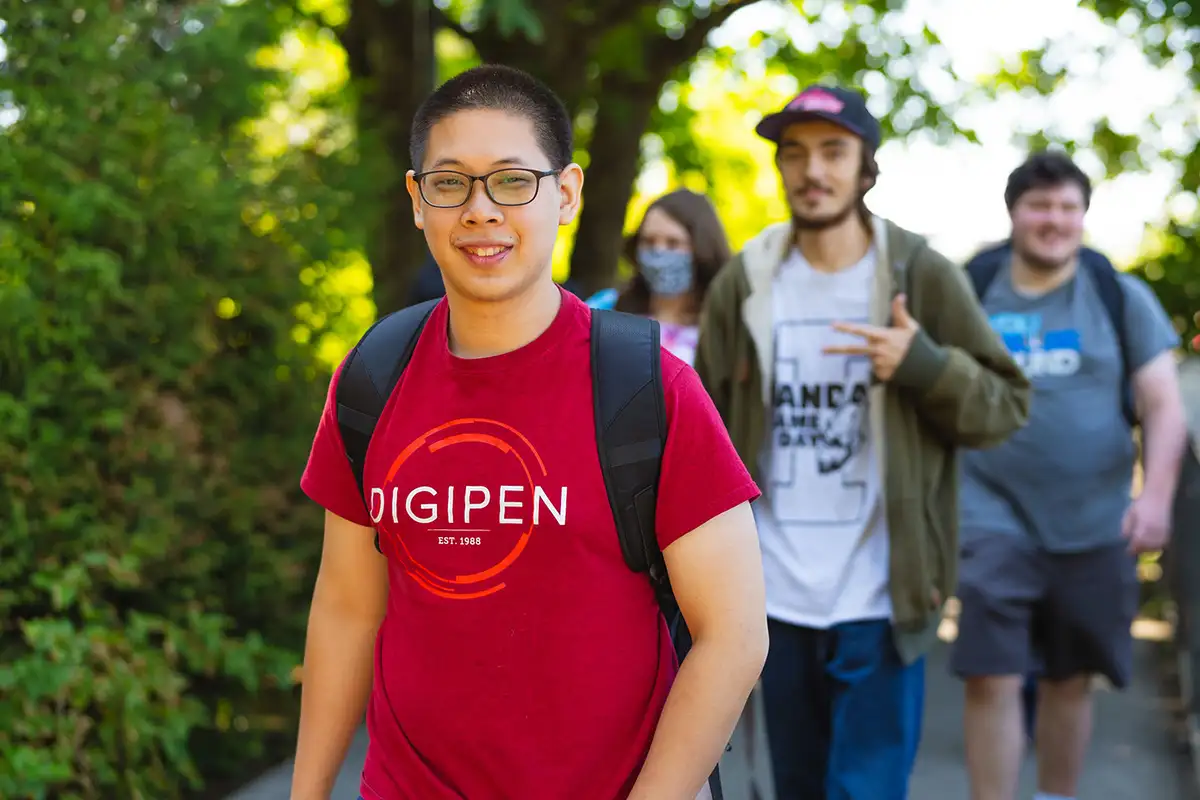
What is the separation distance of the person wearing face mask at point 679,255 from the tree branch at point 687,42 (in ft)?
21.1

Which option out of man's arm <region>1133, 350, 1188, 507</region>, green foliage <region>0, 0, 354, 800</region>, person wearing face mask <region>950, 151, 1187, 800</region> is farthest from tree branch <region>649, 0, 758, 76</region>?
man's arm <region>1133, 350, 1188, 507</region>

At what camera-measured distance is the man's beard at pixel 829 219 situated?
157 inches

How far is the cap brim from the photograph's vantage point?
3.95 meters

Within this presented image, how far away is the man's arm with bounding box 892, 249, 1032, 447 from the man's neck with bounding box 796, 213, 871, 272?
0.19 metres

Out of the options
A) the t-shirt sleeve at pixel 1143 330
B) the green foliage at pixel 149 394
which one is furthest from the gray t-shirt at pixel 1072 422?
the green foliage at pixel 149 394

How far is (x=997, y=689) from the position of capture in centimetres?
529

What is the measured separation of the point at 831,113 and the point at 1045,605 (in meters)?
2.35

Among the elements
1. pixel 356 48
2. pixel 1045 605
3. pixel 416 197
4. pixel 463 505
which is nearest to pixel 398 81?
pixel 356 48

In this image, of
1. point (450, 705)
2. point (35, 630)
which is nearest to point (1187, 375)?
point (35, 630)

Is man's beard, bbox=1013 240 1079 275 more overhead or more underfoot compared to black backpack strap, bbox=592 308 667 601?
more overhead

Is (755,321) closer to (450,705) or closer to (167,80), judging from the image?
(450,705)

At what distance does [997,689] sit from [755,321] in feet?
6.28

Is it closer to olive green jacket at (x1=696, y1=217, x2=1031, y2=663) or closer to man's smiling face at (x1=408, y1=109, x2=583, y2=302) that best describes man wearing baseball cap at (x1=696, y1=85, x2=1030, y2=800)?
olive green jacket at (x1=696, y1=217, x2=1031, y2=663)

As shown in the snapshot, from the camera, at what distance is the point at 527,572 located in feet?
7.18
